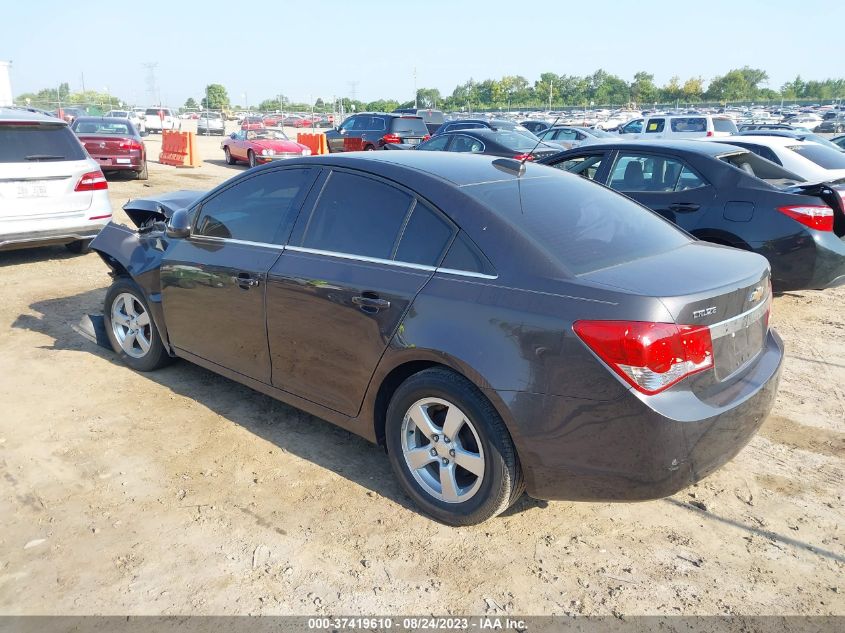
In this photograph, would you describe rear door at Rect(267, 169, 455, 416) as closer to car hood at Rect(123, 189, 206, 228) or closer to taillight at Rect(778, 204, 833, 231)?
car hood at Rect(123, 189, 206, 228)

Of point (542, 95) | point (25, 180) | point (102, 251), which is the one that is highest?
point (542, 95)

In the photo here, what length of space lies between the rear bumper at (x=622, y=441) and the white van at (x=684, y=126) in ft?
63.7

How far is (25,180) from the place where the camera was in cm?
753

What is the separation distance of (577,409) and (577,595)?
2.56ft

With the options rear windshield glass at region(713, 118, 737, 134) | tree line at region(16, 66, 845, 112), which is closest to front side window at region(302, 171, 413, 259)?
rear windshield glass at region(713, 118, 737, 134)

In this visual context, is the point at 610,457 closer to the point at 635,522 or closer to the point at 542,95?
the point at 635,522

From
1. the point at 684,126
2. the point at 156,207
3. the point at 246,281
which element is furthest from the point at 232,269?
the point at 684,126

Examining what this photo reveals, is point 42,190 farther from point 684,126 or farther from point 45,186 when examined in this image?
point 684,126

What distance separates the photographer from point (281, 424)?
Answer: 4312 mm

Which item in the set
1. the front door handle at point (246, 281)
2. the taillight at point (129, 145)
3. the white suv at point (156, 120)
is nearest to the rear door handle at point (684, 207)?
the front door handle at point (246, 281)

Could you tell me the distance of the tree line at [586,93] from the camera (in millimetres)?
95688

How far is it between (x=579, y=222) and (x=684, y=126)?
64.7 feet

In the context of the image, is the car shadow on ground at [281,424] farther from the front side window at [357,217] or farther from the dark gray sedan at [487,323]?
the front side window at [357,217]

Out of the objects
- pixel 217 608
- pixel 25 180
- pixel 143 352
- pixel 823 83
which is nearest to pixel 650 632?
pixel 217 608
